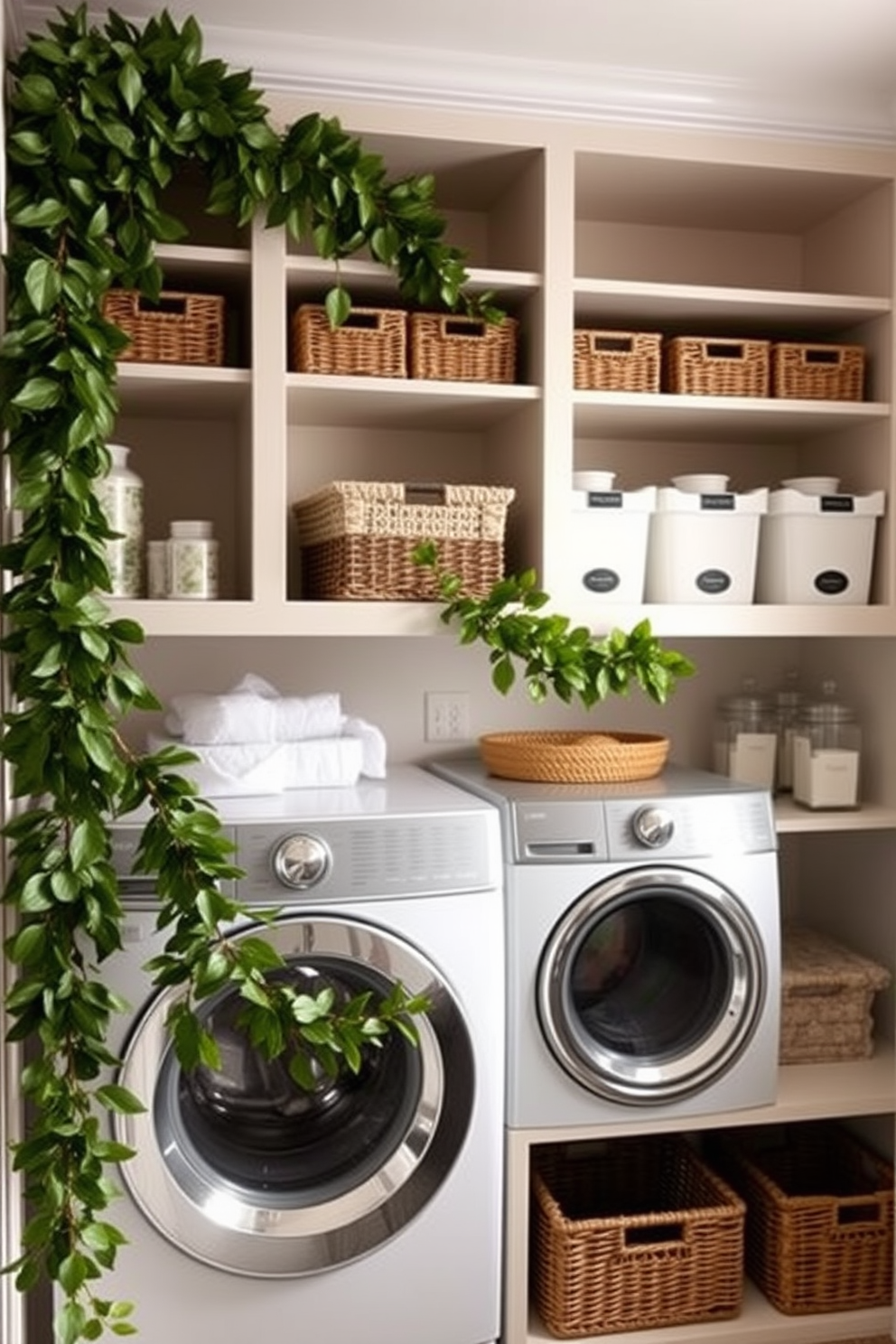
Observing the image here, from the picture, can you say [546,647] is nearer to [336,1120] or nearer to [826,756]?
[826,756]

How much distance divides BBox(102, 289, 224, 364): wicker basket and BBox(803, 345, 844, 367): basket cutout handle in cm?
123

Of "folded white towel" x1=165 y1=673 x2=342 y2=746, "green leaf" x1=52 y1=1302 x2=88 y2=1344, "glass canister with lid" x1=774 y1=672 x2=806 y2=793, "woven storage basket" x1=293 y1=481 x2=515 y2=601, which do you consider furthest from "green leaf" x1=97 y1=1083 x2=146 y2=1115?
"glass canister with lid" x1=774 y1=672 x2=806 y2=793

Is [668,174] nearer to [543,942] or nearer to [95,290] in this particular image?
[95,290]

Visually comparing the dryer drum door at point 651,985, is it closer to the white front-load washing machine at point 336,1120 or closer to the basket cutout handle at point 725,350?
the white front-load washing machine at point 336,1120

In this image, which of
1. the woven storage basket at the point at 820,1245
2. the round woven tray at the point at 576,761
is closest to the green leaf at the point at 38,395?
the round woven tray at the point at 576,761

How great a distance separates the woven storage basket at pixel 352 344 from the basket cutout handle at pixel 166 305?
218 mm

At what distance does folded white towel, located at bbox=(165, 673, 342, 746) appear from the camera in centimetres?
241

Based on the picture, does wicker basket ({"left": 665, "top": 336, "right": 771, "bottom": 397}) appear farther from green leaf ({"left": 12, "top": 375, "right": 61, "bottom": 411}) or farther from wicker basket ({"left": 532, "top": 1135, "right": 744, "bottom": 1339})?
wicker basket ({"left": 532, "top": 1135, "right": 744, "bottom": 1339})

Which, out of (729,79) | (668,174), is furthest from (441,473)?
(729,79)

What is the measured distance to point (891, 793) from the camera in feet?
9.05

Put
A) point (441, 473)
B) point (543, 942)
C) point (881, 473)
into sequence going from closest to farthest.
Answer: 1. point (543, 942)
2. point (881, 473)
3. point (441, 473)

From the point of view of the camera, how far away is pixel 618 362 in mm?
2580

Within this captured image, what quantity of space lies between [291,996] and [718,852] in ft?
2.88

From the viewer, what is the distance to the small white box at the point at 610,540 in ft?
8.36
